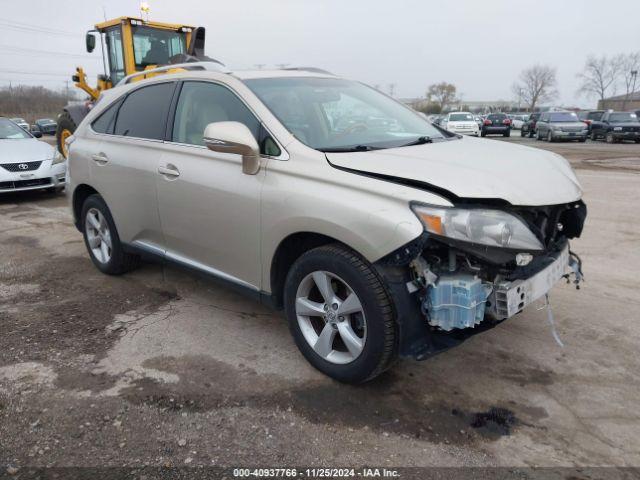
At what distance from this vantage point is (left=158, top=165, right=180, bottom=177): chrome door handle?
3.59 m

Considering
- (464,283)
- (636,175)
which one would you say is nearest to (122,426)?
(464,283)

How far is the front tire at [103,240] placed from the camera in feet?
14.8

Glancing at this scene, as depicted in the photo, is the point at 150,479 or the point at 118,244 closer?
the point at 150,479

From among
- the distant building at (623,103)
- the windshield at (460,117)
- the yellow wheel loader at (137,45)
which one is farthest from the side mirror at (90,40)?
the distant building at (623,103)

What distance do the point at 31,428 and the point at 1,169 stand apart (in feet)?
22.3

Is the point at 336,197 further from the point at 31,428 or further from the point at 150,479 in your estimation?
the point at 31,428

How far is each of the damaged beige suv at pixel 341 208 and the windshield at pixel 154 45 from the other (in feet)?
23.2

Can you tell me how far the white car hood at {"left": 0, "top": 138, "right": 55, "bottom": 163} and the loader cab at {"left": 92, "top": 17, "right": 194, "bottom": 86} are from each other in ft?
7.60

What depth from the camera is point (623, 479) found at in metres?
2.20

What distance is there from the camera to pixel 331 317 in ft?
9.36

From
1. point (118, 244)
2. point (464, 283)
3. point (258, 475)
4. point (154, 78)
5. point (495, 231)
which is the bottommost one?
point (258, 475)

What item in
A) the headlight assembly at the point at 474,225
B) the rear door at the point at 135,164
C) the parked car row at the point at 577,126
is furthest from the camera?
the parked car row at the point at 577,126

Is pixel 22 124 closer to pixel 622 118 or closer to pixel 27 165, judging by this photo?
pixel 27 165

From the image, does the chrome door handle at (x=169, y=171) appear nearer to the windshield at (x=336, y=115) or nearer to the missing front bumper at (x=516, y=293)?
the windshield at (x=336, y=115)
